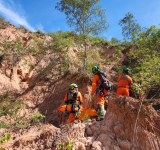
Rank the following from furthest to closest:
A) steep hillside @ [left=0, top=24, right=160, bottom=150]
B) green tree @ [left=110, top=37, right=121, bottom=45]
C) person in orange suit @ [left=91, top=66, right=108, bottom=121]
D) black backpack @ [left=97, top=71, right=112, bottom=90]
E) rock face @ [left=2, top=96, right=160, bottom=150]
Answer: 1. green tree @ [left=110, top=37, right=121, bottom=45]
2. black backpack @ [left=97, top=71, right=112, bottom=90]
3. person in orange suit @ [left=91, top=66, right=108, bottom=121]
4. steep hillside @ [left=0, top=24, right=160, bottom=150]
5. rock face @ [left=2, top=96, right=160, bottom=150]

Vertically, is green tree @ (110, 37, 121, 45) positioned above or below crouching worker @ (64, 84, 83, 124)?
above

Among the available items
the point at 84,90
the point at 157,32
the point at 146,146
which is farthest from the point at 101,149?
the point at 157,32

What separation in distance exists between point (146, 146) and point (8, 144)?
3.16m

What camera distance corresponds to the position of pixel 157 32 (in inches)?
354

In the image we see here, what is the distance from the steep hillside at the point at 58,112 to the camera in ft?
8.23

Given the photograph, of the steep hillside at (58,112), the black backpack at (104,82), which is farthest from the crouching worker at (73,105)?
the black backpack at (104,82)

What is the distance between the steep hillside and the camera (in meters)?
2.51

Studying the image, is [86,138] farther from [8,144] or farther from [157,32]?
[157,32]

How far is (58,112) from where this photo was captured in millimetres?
5895

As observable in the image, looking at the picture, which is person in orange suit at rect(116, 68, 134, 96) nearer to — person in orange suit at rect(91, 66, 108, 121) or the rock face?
person in orange suit at rect(91, 66, 108, 121)

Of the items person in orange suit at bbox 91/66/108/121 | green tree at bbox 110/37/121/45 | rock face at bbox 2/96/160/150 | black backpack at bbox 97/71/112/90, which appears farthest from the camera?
green tree at bbox 110/37/121/45

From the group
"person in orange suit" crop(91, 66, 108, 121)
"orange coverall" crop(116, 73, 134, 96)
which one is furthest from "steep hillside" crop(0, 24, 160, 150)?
"orange coverall" crop(116, 73, 134, 96)

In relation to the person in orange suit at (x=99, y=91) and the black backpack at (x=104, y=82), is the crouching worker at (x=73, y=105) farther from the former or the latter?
the black backpack at (x=104, y=82)

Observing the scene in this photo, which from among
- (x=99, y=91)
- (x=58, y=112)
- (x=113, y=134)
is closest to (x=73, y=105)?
(x=99, y=91)
